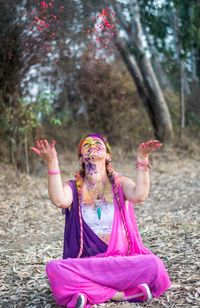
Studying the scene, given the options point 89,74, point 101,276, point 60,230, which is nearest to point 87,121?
point 89,74

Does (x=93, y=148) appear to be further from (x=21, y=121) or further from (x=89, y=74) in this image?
(x=21, y=121)

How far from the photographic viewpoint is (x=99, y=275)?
11.6 feet

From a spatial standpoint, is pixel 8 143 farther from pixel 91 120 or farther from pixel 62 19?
pixel 91 120

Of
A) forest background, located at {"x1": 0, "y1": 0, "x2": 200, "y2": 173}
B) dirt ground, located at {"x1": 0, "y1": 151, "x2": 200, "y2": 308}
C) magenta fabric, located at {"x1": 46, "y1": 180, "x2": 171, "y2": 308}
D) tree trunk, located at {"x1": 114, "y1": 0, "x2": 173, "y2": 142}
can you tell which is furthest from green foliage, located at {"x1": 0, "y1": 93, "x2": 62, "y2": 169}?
magenta fabric, located at {"x1": 46, "y1": 180, "x2": 171, "y2": 308}

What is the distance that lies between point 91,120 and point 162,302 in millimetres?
10991

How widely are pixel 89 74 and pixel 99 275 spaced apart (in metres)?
5.20

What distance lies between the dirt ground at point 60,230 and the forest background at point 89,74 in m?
1.19

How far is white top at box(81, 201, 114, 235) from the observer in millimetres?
3756

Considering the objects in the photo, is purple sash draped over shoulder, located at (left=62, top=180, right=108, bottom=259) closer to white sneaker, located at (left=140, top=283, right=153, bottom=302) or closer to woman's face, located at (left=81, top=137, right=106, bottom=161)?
woman's face, located at (left=81, top=137, right=106, bottom=161)

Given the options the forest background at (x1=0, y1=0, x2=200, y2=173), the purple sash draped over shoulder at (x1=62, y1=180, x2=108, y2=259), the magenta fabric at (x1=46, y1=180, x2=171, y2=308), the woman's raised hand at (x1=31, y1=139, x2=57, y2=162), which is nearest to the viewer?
the magenta fabric at (x1=46, y1=180, x2=171, y2=308)

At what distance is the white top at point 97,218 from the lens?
376 cm

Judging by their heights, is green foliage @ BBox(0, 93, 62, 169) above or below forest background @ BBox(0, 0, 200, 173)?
below

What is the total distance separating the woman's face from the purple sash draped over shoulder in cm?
25

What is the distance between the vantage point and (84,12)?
756cm
